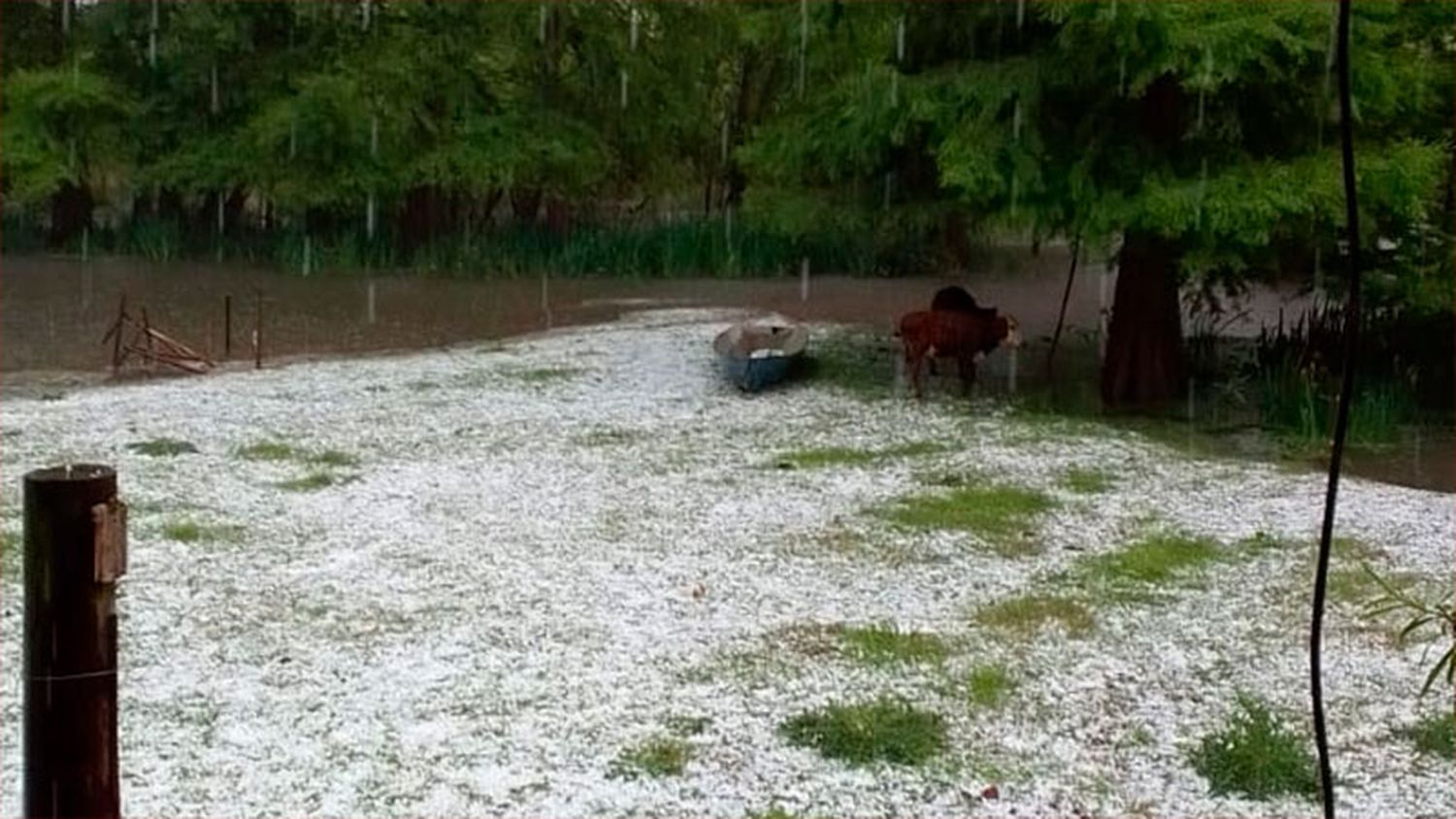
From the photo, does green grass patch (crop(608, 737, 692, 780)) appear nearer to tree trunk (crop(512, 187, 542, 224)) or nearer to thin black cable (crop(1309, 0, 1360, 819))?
thin black cable (crop(1309, 0, 1360, 819))

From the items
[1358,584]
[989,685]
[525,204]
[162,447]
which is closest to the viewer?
[989,685]

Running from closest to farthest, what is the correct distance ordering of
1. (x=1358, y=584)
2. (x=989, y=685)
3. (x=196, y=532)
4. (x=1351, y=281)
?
1. (x=1351, y=281)
2. (x=989, y=685)
3. (x=1358, y=584)
4. (x=196, y=532)

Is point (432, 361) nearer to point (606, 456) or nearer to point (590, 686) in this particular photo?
point (606, 456)

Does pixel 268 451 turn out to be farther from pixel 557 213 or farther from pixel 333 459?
pixel 557 213

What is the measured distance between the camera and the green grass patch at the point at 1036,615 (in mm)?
5172

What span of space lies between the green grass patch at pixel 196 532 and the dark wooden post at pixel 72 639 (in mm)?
4450

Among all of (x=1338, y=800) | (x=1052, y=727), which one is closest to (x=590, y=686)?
(x=1052, y=727)

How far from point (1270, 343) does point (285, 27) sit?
41.9 feet

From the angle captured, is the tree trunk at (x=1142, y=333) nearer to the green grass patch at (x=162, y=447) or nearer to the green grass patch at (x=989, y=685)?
the green grass patch at (x=162, y=447)

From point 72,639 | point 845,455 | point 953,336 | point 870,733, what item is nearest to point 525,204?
point 953,336

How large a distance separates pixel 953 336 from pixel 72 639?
8.21 metres

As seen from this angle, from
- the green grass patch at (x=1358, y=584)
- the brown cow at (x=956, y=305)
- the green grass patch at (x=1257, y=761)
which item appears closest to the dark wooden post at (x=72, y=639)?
the green grass patch at (x=1257, y=761)

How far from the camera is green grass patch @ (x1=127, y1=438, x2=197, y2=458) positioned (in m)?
7.89

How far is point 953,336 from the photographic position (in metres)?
9.77
